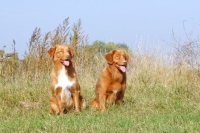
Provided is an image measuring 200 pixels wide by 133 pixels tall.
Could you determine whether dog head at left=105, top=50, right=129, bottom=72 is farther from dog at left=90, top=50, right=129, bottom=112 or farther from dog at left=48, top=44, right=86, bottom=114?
dog at left=48, top=44, right=86, bottom=114

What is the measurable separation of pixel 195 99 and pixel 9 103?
152 inches

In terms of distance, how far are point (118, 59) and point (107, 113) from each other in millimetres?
1043

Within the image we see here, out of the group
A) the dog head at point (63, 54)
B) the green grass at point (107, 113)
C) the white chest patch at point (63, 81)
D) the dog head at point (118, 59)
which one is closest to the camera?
the green grass at point (107, 113)

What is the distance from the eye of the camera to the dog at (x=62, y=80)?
7273 mm

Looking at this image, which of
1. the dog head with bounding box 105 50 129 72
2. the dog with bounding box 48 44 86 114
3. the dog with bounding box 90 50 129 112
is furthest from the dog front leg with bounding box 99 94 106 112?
the dog head with bounding box 105 50 129 72

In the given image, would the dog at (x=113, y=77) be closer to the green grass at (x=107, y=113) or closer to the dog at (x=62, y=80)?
the green grass at (x=107, y=113)

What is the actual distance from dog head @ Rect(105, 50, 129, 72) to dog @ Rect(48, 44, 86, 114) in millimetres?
696

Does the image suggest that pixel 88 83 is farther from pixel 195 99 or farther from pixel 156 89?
pixel 195 99

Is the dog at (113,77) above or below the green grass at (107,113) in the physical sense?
above

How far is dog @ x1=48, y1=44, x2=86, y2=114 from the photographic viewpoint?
7273mm

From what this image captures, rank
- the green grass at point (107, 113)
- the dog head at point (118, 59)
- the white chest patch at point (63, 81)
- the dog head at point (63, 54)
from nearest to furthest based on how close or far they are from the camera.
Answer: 1. the green grass at point (107, 113)
2. the dog head at point (63, 54)
3. the white chest patch at point (63, 81)
4. the dog head at point (118, 59)

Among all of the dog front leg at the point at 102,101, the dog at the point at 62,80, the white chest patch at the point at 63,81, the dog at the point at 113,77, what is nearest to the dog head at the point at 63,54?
the dog at the point at 62,80

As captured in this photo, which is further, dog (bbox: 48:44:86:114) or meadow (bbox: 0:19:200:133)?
dog (bbox: 48:44:86:114)

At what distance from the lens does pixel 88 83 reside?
10617mm
